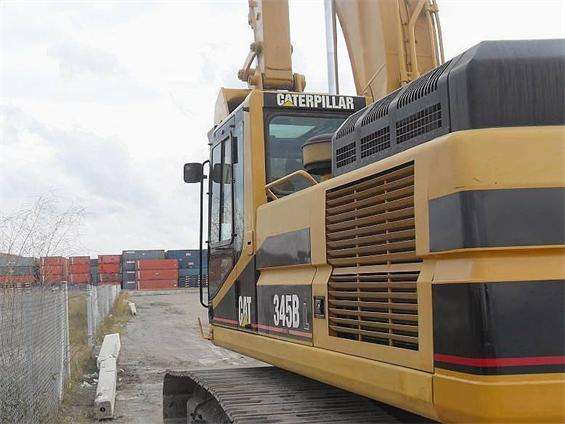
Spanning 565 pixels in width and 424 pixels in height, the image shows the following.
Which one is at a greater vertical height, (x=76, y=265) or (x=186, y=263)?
(x=186, y=263)

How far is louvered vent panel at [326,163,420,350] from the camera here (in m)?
2.87

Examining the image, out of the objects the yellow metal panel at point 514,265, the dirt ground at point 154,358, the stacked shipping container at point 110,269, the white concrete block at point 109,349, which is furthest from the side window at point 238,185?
the stacked shipping container at point 110,269

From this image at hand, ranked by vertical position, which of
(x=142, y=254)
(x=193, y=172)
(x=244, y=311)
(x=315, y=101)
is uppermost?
(x=142, y=254)

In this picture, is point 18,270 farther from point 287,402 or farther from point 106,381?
point 106,381

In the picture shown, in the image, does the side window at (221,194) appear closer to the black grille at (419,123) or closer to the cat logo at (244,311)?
the cat logo at (244,311)

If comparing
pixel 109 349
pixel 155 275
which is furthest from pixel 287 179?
pixel 155 275

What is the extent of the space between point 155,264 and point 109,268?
323 cm

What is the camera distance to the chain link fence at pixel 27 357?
616 cm

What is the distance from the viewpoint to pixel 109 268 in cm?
4956

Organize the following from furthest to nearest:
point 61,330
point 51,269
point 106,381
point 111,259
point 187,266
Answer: point 187,266, point 111,259, point 106,381, point 61,330, point 51,269

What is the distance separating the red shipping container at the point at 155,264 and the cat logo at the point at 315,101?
4539 centimetres

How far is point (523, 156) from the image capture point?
247cm

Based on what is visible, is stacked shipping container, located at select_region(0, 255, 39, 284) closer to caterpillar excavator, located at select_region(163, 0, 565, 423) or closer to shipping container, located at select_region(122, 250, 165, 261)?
caterpillar excavator, located at select_region(163, 0, 565, 423)

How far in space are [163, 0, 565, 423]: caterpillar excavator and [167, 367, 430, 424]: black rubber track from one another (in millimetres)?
17
